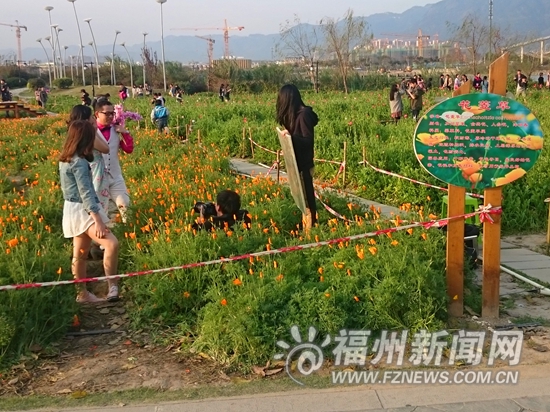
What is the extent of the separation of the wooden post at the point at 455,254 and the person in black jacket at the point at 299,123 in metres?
1.66

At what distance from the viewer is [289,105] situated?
20.1 feet

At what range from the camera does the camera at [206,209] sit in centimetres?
621

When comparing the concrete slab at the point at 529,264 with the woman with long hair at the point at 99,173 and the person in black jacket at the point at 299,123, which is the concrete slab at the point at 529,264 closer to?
the person in black jacket at the point at 299,123

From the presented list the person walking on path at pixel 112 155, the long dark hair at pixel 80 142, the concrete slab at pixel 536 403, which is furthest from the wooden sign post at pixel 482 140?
the person walking on path at pixel 112 155

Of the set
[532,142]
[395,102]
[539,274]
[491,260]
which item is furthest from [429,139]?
[395,102]

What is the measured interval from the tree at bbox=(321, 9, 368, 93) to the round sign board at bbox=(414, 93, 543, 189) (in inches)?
1432

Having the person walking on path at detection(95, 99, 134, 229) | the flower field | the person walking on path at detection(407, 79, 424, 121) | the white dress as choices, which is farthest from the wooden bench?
the white dress

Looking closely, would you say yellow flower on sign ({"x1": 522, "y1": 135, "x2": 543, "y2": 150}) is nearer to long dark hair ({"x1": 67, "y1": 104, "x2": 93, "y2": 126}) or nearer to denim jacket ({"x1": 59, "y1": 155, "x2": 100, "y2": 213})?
denim jacket ({"x1": 59, "y1": 155, "x2": 100, "y2": 213})

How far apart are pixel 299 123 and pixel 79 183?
6.94ft

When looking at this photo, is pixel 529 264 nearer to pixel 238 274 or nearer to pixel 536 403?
pixel 536 403

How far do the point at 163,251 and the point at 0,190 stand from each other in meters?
5.14

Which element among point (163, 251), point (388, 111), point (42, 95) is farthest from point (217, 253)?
point (42, 95)

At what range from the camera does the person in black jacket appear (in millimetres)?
6109

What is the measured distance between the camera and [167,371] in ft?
13.9
